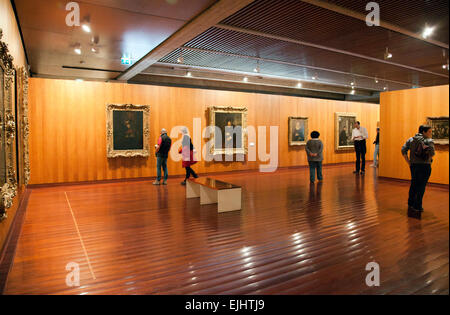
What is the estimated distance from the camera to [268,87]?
18.9m

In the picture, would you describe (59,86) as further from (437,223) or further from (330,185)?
(437,223)

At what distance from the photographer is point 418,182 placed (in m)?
6.12

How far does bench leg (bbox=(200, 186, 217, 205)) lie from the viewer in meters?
7.34

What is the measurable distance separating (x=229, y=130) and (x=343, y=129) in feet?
23.5

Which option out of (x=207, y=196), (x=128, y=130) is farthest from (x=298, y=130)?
(x=207, y=196)

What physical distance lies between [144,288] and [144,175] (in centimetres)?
866

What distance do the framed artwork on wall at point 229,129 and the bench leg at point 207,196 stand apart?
210 inches

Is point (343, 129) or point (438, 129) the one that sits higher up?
point (343, 129)

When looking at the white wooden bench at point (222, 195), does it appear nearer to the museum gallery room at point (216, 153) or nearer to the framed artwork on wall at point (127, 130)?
the museum gallery room at point (216, 153)

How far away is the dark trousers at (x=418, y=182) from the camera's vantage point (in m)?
5.91

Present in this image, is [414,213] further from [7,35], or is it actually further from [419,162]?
[7,35]

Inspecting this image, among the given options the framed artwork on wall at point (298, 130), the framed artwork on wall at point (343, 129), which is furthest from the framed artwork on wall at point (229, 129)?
the framed artwork on wall at point (343, 129)

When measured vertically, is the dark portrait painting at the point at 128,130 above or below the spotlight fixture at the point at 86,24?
below

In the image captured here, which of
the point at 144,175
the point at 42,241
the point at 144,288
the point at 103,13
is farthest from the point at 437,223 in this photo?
the point at 144,175
